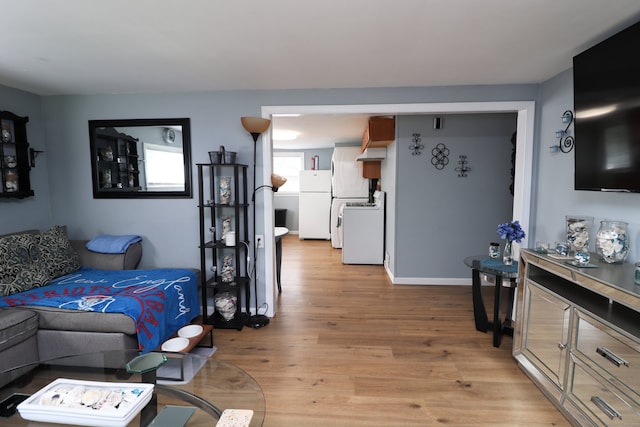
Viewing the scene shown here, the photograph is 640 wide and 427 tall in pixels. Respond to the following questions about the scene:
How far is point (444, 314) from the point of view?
336cm

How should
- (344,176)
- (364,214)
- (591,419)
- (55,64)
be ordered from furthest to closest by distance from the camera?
(344,176) → (364,214) → (55,64) → (591,419)

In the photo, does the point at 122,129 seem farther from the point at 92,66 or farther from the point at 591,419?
the point at 591,419

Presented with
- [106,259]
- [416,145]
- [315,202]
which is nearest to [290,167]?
[315,202]

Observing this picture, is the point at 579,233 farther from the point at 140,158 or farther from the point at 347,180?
the point at 347,180

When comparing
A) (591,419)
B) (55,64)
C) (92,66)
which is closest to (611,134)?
(591,419)

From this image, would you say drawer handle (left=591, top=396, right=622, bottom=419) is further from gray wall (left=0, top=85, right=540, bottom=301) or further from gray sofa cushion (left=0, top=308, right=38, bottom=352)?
gray sofa cushion (left=0, top=308, right=38, bottom=352)

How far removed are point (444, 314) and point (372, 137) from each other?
2.42 metres

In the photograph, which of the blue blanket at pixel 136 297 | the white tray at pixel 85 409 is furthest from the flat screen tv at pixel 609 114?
the blue blanket at pixel 136 297

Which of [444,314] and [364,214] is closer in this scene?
[444,314]

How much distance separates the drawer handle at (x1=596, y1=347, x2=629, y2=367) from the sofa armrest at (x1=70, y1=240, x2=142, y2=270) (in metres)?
3.71

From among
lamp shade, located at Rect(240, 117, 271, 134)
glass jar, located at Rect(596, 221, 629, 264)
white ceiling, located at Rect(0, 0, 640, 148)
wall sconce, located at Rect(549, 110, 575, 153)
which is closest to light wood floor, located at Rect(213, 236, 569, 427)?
glass jar, located at Rect(596, 221, 629, 264)

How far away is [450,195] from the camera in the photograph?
4203 millimetres

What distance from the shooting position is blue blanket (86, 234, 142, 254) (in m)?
3.21

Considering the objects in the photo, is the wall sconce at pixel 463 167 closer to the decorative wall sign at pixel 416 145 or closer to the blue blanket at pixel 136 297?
the decorative wall sign at pixel 416 145
